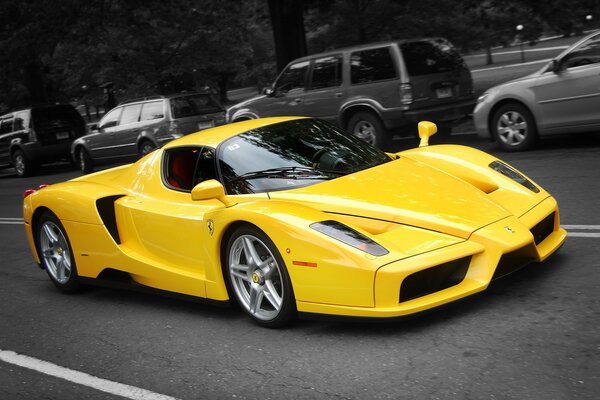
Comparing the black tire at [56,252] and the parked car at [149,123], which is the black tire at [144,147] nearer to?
the parked car at [149,123]

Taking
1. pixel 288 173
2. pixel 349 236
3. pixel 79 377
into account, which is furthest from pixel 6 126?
pixel 349 236

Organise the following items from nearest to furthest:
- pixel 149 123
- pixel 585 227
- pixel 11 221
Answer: pixel 585 227 < pixel 11 221 < pixel 149 123

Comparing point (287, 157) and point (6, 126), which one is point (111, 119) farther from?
point (287, 157)

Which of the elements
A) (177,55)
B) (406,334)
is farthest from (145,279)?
(177,55)

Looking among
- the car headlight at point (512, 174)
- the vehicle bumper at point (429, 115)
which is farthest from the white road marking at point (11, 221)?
the car headlight at point (512, 174)

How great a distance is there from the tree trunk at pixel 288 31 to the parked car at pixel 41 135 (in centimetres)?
648

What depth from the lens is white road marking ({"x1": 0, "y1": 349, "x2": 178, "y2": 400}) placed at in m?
4.11

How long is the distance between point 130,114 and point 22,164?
5.71 m

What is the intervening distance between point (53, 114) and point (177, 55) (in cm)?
506

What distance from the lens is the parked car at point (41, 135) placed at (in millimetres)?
21531

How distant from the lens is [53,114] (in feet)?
71.9

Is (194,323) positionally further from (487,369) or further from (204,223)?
(487,369)

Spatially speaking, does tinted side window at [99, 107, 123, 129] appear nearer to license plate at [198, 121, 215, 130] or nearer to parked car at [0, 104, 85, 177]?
license plate at [198, 121, 215, 130]

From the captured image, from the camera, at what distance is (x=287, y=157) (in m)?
5.43
